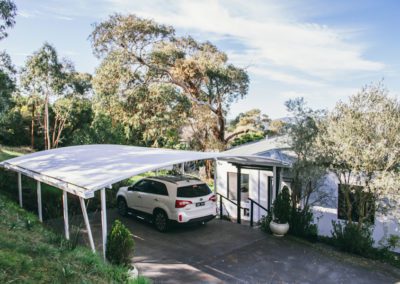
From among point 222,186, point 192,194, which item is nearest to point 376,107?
point 192,194

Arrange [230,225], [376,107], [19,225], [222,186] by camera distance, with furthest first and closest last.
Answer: [222,186] → [230,225] → [376,107] → [19,225]

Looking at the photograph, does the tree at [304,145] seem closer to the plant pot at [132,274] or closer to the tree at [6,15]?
the plant pot at [132,274]

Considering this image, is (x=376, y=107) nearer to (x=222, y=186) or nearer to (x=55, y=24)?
(x=222, y=186)

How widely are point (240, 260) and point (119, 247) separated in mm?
3271

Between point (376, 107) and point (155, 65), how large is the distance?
16.8 meters

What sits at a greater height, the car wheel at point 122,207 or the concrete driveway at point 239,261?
the car wheel at point 122,207

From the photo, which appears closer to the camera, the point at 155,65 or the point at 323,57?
the point at 323,57

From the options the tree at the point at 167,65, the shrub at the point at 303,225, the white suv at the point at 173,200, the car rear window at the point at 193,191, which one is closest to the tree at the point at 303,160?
the shrub at the point at 303,225

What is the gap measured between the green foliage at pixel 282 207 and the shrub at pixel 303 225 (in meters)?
0.25

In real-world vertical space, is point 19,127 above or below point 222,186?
above

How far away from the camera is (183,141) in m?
25.2

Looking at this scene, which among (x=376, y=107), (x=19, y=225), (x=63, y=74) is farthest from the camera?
(x=63, y=74)

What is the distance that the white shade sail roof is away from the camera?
7.74m

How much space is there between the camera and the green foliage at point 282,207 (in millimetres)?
10470
